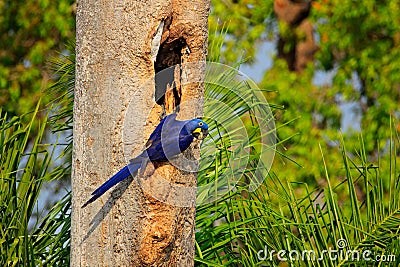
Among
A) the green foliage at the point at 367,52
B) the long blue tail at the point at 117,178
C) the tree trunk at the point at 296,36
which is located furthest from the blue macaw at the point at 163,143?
the tree trunk at the point at 296,36

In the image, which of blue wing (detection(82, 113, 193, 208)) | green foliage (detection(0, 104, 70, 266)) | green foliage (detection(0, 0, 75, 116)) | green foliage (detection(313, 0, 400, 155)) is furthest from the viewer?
green foliage (detection(0, 0, 75, 116))

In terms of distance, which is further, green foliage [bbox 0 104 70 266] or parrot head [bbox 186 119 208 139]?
green foliage [bbox 0 104 70 266]

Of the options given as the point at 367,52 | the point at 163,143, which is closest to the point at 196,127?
the point at 163,143

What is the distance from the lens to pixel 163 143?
2211mm

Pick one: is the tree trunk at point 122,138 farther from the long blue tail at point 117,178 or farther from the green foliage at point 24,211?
the green foliage at point 24,211

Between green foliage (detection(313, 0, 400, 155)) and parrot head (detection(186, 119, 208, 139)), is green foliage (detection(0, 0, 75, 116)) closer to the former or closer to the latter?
green foliage (detection(313, 0, 400, 155))

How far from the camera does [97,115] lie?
231 centimetres

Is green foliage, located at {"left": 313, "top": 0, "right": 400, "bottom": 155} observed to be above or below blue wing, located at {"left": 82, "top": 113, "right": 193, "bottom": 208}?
above

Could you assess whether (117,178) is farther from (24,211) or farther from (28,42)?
(28,42)

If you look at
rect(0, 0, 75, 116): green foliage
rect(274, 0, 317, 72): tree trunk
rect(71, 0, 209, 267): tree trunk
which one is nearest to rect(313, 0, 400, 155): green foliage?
rect(274, 0, 317, 72): tree trunk

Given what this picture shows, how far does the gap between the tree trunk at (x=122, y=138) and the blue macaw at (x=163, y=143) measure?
0.13 feet

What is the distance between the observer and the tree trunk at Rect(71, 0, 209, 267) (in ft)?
7.46

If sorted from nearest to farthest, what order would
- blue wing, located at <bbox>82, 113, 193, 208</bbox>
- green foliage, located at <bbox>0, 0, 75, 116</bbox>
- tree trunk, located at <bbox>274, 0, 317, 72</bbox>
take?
1. blue wing, located at <bbox>82, 113, 193, 208</bbox>
2. green foliage, located at <bbox>0, 0, 75, 116</bbox>
3. tree trunk, located at <bbox>274, 0, 317, 72</bbox>

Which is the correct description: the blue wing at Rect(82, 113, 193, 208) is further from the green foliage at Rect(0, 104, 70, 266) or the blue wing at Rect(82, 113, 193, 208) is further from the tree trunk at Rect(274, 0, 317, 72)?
the tree trunk at Rect(274, 0, 317, 72)
